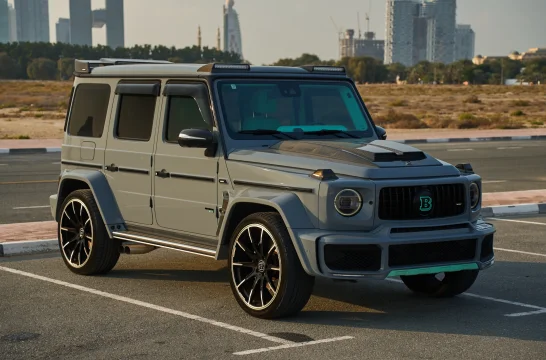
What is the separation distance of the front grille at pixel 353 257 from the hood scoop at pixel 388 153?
73 centimetres

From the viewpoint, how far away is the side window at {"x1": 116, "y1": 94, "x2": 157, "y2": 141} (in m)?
8.74

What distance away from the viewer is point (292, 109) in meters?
8.41

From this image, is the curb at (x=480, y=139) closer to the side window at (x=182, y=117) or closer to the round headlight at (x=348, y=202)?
the side window at (x=182, y=117)

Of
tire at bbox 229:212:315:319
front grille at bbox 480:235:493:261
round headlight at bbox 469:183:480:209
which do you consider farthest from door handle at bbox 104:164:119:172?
front grille at bbox 480:235:493:261

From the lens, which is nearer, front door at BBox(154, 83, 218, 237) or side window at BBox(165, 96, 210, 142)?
front door at BBox(154, 83, 218, 237)

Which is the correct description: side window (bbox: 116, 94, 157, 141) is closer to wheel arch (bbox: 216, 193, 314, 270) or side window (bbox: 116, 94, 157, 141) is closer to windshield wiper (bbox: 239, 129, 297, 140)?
windshield wiper (bbox: 239, 129, 297, 140)

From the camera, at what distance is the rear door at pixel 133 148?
8680 millimetres

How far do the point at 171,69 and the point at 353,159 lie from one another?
6.75 ft

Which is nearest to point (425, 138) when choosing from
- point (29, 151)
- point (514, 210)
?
point (29, 151)

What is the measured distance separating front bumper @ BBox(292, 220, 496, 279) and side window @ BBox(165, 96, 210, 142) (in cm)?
166

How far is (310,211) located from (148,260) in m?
3.54

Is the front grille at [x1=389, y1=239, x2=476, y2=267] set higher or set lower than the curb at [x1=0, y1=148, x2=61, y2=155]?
higher

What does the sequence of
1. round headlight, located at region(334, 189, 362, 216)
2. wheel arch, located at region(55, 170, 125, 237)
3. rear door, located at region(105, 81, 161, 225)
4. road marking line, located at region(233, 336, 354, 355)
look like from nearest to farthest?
road marking line, located at region(233, 336, 354, 355)
round headlight, located at region(334, 189, 362, 216)
rear door, located at region(105, 81, 161, 225)
wheel arch, located at region(55, 170, 125, 237)

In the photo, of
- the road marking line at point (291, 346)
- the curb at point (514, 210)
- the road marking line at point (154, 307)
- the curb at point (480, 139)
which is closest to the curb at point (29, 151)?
the curb at point (480, 139)
